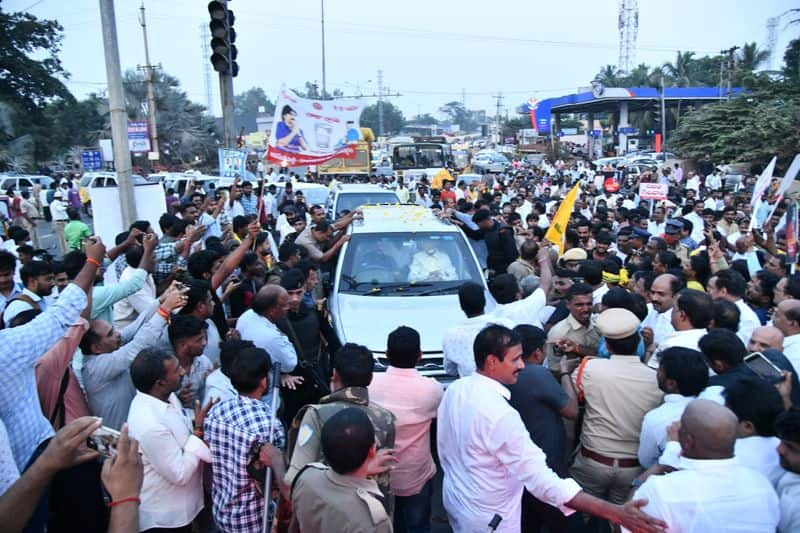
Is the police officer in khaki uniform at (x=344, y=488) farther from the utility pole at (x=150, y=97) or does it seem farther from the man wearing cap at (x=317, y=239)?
the utility pole at (x=150, y=97)

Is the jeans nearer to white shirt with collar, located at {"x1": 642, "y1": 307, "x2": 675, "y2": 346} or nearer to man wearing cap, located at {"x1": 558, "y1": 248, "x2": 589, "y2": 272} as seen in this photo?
white shirt with collar, located at {"x1": 642, "y1": 307, "x2": 675, "y2": 346}

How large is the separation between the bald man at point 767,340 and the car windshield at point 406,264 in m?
2.82

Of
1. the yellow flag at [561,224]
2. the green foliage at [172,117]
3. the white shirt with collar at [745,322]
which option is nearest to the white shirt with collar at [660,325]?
the white shirt with collar at [745,322]

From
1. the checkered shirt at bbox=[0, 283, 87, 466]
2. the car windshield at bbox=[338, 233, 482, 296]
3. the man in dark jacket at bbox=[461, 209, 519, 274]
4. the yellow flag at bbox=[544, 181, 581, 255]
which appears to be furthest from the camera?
the man in dark jacket at bbox=[461, 209, 519, 274]

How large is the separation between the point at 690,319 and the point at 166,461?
322 centimetres

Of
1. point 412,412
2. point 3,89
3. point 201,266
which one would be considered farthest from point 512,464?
point 3,89

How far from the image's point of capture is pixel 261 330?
4.16 metres

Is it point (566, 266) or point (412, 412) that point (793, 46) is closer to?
point (566, 266)

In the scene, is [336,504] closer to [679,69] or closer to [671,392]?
[671,392]

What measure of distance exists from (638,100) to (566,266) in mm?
45929

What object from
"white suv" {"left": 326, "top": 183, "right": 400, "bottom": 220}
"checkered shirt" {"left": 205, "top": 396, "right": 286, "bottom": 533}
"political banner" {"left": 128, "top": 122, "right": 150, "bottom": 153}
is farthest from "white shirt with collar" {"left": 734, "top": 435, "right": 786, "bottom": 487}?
"political banner" {"left": 128, "top": 122, "right": 150, "bottom": 153}

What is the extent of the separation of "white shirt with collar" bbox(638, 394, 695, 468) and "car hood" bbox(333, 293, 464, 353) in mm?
2123

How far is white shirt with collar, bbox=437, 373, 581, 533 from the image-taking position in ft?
8.91

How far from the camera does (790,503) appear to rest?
2.40 metres
